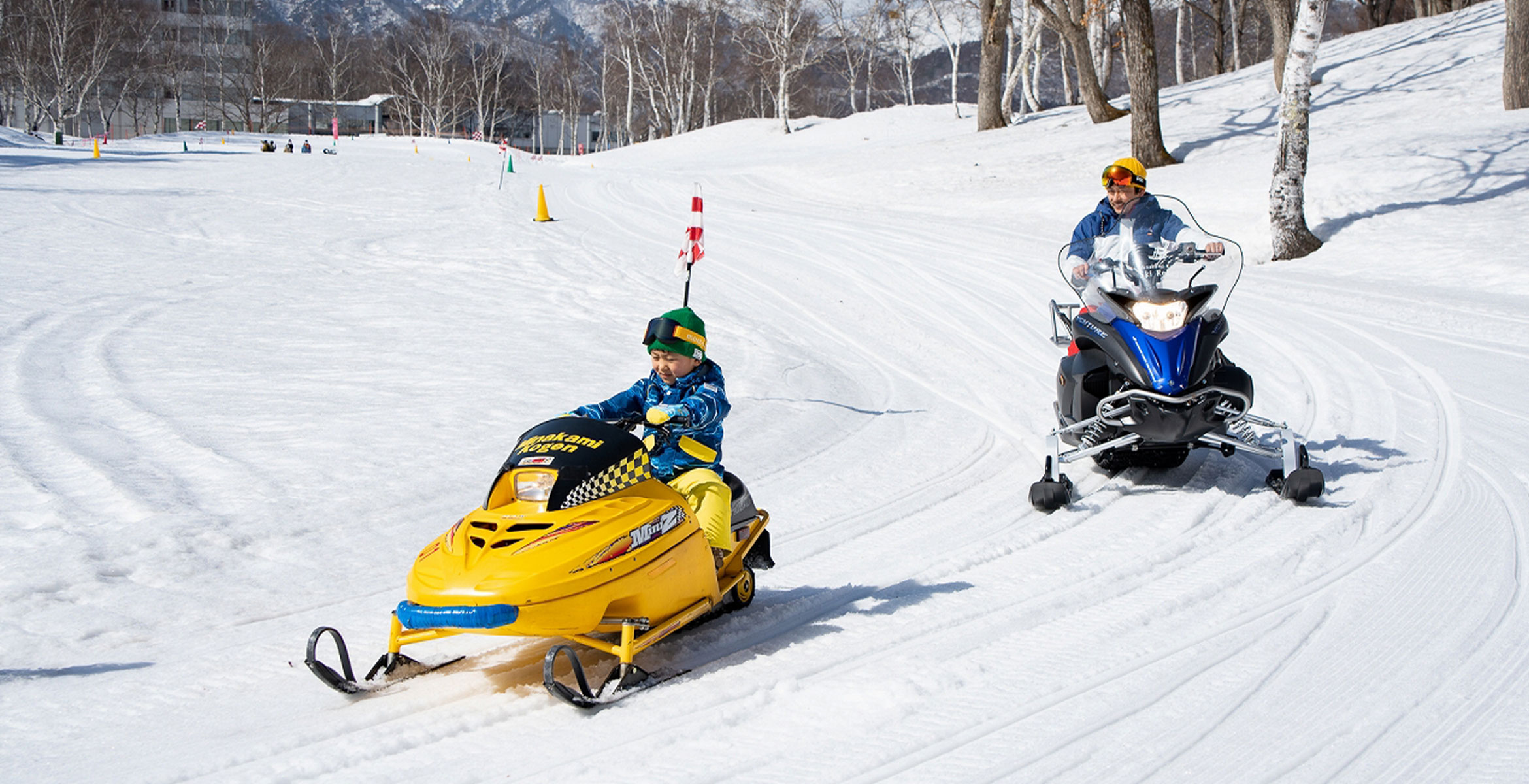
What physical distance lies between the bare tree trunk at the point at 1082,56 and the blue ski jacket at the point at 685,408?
2211 centimetres

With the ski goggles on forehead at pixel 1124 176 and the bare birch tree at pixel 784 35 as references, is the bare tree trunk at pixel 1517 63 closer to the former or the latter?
the ski goggles on forehead at pixel 1124 176

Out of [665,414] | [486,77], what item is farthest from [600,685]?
[486,77]

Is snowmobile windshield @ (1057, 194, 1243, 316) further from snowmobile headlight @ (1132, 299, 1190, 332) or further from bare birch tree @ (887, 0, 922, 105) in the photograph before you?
bare birch tree @ (887, 0, 922, 105)

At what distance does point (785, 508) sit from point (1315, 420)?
14.9 ft

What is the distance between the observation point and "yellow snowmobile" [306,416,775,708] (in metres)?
3.67

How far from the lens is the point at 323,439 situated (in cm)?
719

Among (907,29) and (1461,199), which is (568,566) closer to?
(1461,199)

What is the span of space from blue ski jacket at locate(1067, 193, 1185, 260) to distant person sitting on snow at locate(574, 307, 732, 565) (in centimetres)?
320

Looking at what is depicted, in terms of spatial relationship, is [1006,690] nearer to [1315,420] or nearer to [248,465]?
[248,465]

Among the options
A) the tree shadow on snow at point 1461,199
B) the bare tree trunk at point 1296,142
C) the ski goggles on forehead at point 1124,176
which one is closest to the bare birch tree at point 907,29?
the tree shadow on snow at point 1461,199

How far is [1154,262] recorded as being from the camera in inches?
261

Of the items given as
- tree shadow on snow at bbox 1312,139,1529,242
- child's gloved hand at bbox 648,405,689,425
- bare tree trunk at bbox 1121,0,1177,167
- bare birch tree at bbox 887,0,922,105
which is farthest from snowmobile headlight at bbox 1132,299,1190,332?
bare birch tree at bbox 887,0,922,105

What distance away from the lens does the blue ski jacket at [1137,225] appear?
6.89 metres

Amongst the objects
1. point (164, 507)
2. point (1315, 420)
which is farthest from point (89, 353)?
point (1315, 420)
